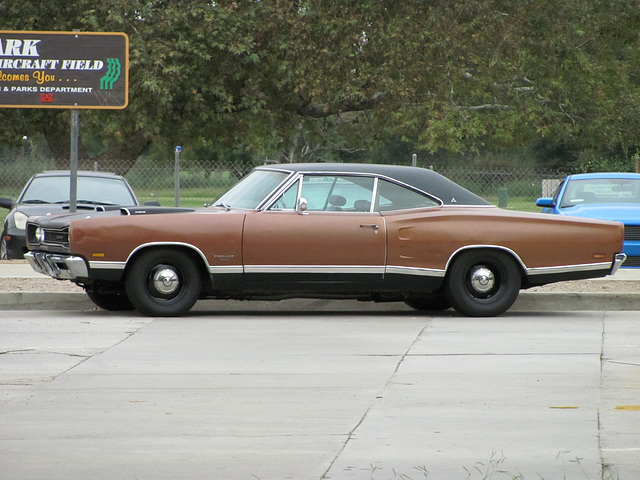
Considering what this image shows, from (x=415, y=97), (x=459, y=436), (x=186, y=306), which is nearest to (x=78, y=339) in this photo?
(x=186, y=306)

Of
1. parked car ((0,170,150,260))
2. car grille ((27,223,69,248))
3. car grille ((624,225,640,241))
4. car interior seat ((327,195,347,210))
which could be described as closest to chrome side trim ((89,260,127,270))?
car grille ((27,223,69,248))

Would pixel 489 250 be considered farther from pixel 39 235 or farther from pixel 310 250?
pixel 39 235

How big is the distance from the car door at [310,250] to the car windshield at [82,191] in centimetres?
531

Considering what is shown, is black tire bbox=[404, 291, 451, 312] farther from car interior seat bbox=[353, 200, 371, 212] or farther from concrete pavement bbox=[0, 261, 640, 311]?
car interior seat bbox=[353, 200, 371, 212]

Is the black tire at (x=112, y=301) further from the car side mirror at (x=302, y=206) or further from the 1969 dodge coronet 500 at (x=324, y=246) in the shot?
the car side mirror at (x=302, y=206)

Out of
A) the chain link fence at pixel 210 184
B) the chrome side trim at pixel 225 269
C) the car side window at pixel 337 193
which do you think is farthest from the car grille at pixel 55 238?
the chain link fence at pixel 210 184

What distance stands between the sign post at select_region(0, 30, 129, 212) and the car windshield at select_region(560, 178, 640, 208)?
6490mm

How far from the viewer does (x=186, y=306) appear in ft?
36.4

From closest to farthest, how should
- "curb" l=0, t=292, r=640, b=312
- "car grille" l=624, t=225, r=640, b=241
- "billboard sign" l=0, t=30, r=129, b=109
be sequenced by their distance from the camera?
"curb" l=0, t=292, r=640, b=312
"billboard sign" l=0, t=30, r=129, b=109
"car grille" l=624, t=225, r=640, b=241

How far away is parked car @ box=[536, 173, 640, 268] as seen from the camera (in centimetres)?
1552

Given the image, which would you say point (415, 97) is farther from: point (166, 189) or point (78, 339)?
point (78, 339)

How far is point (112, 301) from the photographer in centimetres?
1193

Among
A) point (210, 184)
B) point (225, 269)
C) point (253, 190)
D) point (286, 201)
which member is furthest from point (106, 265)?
point (210, 184)

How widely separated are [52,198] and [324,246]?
20.3 ft
